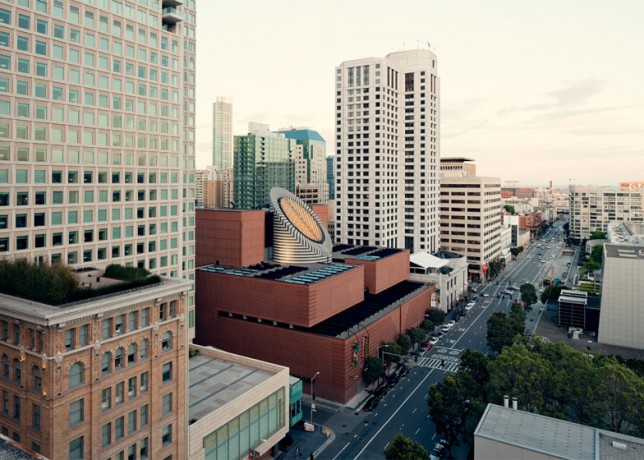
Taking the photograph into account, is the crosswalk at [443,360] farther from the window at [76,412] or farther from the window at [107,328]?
the window at [76,412]

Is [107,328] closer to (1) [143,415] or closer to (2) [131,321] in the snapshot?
(2) [131,321]

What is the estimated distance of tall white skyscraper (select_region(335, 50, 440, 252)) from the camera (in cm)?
14512

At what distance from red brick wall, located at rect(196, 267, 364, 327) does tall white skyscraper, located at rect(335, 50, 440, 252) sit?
55.1m

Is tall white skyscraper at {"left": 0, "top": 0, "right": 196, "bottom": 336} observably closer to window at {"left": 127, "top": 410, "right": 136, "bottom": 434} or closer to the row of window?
the row of window

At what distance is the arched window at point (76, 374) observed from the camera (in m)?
36.8

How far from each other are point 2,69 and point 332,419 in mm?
63057

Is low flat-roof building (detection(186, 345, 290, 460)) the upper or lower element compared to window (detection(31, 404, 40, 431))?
lower

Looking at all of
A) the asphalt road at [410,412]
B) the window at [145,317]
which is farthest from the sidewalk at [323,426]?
the window at [145,317]

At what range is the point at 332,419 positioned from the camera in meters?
69.8

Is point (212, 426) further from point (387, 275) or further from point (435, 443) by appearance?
point (387, 275)

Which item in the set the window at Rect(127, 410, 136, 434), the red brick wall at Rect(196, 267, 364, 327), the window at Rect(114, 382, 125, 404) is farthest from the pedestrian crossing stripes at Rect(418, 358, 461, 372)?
the window at Rect(114, 382, 125, 404)

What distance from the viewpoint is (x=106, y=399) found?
130 ft

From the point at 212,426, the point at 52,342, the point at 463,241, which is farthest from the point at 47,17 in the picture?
the point at 463,241

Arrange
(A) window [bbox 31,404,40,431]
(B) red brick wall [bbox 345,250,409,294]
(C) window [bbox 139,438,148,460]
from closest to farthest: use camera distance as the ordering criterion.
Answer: (A) window [bbox 31,404,40,431] → (C) window [bbox 139,438,148,460] → (B) red brick wall [bbox 345,250,409,294]
